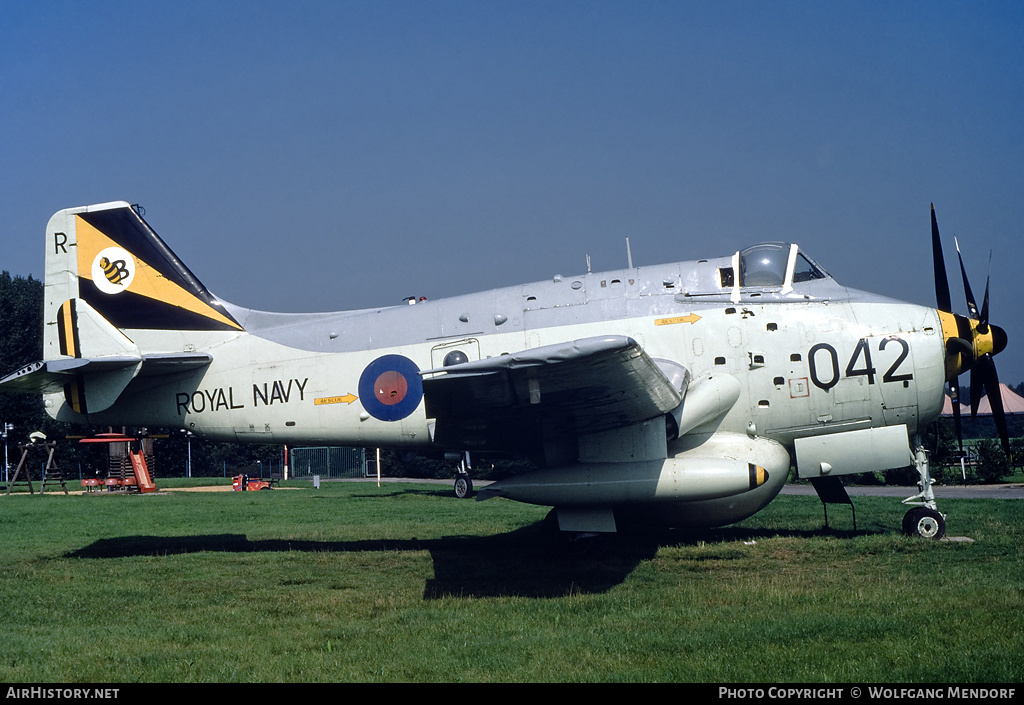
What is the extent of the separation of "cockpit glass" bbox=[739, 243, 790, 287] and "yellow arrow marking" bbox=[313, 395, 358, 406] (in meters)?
5.99

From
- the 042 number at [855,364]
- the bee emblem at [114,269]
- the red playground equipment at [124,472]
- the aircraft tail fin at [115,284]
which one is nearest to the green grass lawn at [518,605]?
the 042 number at [855,364]

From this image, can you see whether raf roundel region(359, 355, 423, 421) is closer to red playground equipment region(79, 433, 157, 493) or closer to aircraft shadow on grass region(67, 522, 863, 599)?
aircraft shadow on grass region(67, 522, 863, 599)

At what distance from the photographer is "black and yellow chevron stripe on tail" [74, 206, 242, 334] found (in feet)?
44.1

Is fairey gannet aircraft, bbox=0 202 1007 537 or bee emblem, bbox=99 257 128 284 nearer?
fairey gannet aircraft, bbox=0 202 1007 537

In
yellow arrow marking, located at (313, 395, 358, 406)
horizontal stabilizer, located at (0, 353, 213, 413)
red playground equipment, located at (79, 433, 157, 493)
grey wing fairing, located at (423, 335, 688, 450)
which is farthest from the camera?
red playground equipment, located at (79, 433, 157, 493)

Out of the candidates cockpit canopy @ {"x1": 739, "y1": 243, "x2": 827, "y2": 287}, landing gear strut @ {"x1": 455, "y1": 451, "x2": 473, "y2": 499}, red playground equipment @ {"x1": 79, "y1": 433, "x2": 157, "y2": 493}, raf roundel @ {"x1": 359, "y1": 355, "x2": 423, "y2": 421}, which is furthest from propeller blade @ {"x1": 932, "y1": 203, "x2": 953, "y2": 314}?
red playground equipment @ {"x1": 79, "y1": 433, "x2": 157, "y2": 493}

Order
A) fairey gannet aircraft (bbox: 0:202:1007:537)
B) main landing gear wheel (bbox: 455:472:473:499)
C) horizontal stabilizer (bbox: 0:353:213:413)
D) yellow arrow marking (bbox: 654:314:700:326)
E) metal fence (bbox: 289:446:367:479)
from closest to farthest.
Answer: fairey gannet aircraft (bbox: 0:202:1007:537) < yellow arrow marking (bbox: 654:314:700:326) < horizontal stabilizer (bbox: 0:353:213:413) < main landing gear wheel (bbox: 455:472:473:499) < metal fence (bbox: 289:446:367:479)

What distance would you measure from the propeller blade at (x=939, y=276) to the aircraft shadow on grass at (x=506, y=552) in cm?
382

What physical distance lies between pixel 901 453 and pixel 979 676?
257 inches

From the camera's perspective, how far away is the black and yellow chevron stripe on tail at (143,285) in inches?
529

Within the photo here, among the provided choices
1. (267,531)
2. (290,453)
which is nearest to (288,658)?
(267,531)

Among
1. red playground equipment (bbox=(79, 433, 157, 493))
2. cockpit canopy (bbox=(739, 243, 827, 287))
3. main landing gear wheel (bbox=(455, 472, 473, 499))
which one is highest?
cockpit canopy (bbox=(739, 243, 827, 287))

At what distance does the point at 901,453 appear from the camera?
11.4 m

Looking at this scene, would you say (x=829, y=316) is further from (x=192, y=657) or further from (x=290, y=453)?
(x=290, y=453)
